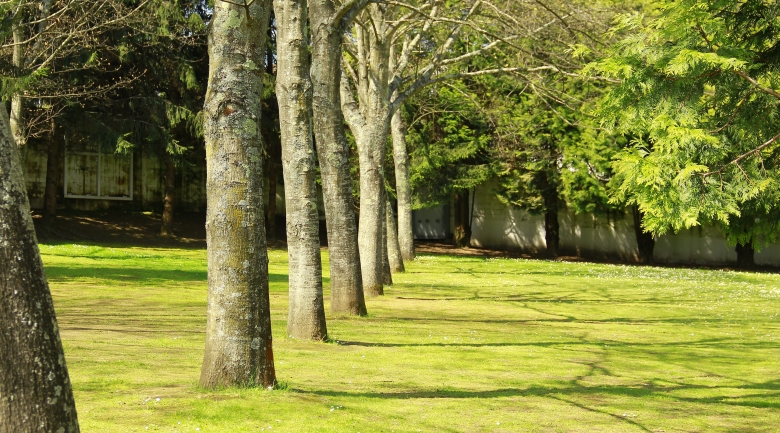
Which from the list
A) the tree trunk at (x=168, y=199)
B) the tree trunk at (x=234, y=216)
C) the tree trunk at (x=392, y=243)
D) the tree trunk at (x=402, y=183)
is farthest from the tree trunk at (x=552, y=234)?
the tree trunk at (x=234, y=216)

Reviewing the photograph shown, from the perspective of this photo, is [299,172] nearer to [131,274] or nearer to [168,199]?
[131,274]

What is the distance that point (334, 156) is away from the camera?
14.0m

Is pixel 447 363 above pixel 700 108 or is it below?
below

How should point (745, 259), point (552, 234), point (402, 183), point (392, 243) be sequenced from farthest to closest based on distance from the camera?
point (552, 234) < point (745, 259) < point (402, 183) < point (392, 243)

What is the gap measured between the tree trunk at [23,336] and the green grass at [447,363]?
2.11 meters

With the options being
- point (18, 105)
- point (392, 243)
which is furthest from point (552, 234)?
point (18, 105)

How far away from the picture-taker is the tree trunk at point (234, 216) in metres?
7.69

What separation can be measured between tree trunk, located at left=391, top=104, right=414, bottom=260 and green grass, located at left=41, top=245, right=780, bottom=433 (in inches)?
285

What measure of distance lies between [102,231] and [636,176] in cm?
3109

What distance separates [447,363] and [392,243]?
15498mm

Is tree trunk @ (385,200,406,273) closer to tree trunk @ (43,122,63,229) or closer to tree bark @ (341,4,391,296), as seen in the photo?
tree bark @ (341,4,391,296)

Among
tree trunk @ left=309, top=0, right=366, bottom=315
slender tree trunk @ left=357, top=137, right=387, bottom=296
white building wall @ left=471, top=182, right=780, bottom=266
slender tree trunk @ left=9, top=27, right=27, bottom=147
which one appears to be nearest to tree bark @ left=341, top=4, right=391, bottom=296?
slender tree trunk @ left=357, top=137, right=387, bottom=296

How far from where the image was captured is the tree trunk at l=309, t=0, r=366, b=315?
1353cm

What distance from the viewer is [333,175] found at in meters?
14.1
